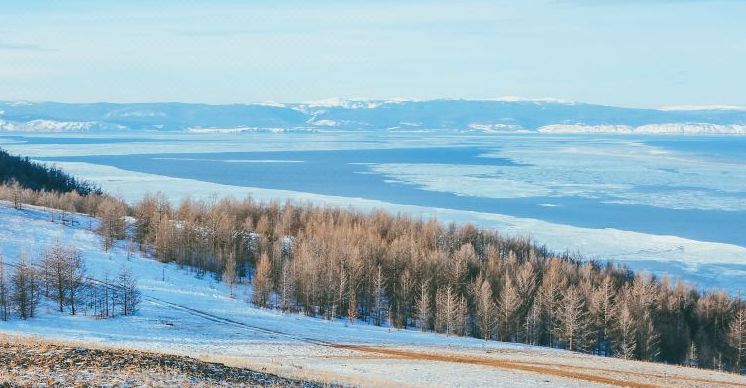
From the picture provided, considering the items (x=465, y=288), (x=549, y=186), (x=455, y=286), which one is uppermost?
(x=549, y=186)

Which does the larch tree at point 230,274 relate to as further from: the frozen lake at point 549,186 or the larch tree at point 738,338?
the larch tree at point 738,338

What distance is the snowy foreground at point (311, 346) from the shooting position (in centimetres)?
2855

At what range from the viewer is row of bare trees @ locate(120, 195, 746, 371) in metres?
51.2

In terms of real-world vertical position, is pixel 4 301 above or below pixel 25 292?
below

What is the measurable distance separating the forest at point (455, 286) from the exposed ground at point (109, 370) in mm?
29884

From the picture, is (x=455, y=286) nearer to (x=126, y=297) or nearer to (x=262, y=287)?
(x=262, y=287)

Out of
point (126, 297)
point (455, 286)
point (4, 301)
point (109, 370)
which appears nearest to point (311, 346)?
point (126, 297)

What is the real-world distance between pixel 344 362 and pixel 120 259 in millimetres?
32995

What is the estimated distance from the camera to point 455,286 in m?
59.2

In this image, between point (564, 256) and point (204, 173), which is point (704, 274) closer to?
point (564, 256)

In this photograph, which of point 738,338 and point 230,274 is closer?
point 738,338

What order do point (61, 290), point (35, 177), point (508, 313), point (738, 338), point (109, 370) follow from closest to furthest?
point (109, 370) → point (61, 290) → point (738, 338) → point (508, 313) → point (35, 177)

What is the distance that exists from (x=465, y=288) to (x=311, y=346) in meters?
25.8

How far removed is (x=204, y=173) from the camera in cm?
16088
